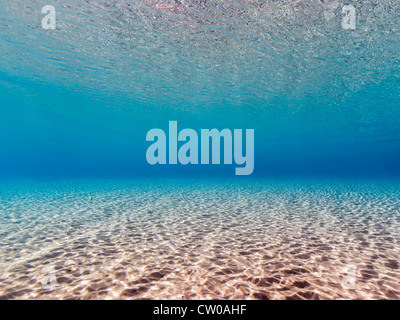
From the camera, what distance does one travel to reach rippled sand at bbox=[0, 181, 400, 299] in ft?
13.3

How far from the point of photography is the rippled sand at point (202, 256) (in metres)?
4.05

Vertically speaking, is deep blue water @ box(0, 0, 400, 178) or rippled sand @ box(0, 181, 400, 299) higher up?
deep blue water @ box(0, 0, 400, 178)

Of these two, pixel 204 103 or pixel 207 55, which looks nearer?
pixel 207 55

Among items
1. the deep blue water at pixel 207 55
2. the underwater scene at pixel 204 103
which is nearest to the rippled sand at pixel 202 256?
the underwater scene at pixel 204 103

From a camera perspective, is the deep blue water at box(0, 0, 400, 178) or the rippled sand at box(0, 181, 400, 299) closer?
the rippled sand at box(0, 181, 400, 299)

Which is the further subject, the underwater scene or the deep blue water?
the deep blue water

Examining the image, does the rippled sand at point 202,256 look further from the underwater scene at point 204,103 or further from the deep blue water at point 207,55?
the deep blue water at point 207,55

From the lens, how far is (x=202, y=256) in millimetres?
5609

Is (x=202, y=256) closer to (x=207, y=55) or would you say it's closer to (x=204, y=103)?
(x=207, y=55)

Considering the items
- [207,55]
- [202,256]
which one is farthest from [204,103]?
[202,256]

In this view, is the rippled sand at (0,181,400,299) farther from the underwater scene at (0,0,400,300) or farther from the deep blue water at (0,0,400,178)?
the deep blue water at (0,0,400,178)

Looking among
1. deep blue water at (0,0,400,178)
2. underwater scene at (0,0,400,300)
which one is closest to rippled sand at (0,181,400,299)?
underwater scene at (0,0,400,300)

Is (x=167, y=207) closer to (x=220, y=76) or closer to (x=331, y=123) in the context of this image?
(x=220, y=76)
